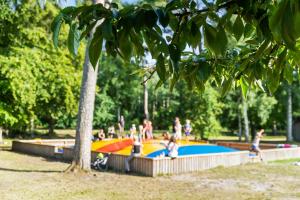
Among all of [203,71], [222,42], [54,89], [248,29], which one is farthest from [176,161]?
[54,89]

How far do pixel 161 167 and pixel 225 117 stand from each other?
34806 millimetres

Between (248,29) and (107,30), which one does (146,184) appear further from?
(107,30)

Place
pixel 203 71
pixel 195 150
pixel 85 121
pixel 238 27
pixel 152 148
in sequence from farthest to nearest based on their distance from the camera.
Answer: pixel 195 150 < pixel 152 148 < pixel 85 121 < pixel 203 71 < pixel 238 27

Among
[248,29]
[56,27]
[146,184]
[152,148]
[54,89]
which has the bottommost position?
[146,184]

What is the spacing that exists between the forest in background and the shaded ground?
3.18m

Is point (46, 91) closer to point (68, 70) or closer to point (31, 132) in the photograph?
point (68, 70)

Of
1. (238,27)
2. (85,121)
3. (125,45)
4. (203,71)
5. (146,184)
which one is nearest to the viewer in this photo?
(125,45)

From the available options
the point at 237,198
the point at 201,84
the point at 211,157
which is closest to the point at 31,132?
the point at 211,157

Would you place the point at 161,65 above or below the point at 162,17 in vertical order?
below

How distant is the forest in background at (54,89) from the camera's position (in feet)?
80.2

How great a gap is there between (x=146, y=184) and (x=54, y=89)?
18729 millimetres

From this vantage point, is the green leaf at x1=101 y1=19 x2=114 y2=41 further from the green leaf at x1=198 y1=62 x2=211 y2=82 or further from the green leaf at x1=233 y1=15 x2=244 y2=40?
the green leaf at x1=198 y1=62 x2=211 y2=82

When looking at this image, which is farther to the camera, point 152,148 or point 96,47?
point 152,148

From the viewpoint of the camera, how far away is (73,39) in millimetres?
1491
